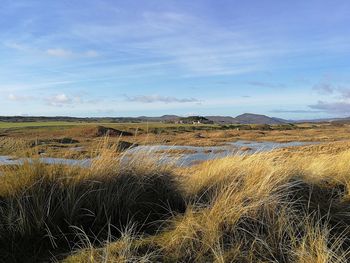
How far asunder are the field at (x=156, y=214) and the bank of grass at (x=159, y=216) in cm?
2

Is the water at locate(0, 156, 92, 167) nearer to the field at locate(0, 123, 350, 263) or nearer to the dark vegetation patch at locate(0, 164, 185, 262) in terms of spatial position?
the field at locate(0, 123, 350, 263)

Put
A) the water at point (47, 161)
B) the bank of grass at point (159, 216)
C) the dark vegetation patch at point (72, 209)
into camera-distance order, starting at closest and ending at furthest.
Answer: the bank of grass at point (159, 216), the dark vegetation patch at point (72, 209), the water at point (47, 161)

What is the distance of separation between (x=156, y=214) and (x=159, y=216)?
0.08m

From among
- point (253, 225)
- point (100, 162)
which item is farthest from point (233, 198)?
point (100, 162)

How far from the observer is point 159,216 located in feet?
20.5

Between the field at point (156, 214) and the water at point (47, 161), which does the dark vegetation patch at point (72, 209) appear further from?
the water at point (47, 161)

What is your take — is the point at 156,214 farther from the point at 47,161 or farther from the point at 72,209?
the point at 47,161

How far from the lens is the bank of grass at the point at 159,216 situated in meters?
4.71

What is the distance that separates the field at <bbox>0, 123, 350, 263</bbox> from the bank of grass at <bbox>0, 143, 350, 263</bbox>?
15 millimetres

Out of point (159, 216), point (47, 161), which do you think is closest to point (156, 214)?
point (159, 216)

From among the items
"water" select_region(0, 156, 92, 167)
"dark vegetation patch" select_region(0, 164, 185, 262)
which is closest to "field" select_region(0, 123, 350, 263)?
"dark vegetation patch" select_region(0, 164, 185, 262)

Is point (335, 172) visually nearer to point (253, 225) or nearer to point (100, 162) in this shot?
point (253, 225)

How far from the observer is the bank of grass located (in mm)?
4711

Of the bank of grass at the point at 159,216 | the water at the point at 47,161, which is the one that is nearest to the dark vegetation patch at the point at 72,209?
the bank of grass at the point at 159,216
